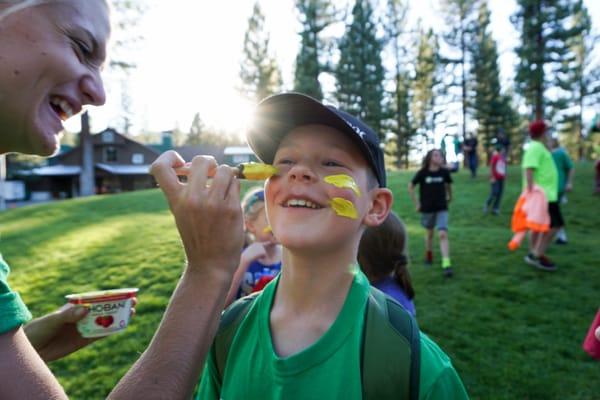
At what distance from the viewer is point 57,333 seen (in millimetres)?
1994

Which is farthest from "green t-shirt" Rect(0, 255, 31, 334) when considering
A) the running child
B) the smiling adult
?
the running child

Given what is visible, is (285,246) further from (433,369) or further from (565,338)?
(565,338)

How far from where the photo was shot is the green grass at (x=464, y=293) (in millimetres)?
4316

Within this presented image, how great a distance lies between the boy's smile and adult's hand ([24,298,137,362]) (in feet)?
3.36

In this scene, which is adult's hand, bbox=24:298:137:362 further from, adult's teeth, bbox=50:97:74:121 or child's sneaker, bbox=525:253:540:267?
child's sneaker, bbox=525:253:540:267

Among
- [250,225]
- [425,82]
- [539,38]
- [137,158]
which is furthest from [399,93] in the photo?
[250,225]

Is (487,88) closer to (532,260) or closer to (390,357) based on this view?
(532,260)

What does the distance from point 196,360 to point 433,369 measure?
771mm

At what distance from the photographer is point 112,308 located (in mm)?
2098

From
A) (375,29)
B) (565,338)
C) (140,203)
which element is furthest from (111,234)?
(375,29)

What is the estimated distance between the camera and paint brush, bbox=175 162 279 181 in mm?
1268

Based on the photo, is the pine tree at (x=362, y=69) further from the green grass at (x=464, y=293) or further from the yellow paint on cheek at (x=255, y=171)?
the yellow paint on cheek at (x=255, y=171)

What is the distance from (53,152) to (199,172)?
18.1 inches

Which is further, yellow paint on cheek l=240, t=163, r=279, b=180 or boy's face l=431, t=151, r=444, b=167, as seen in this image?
boy's face l=431, t=151, r=444, b=167
